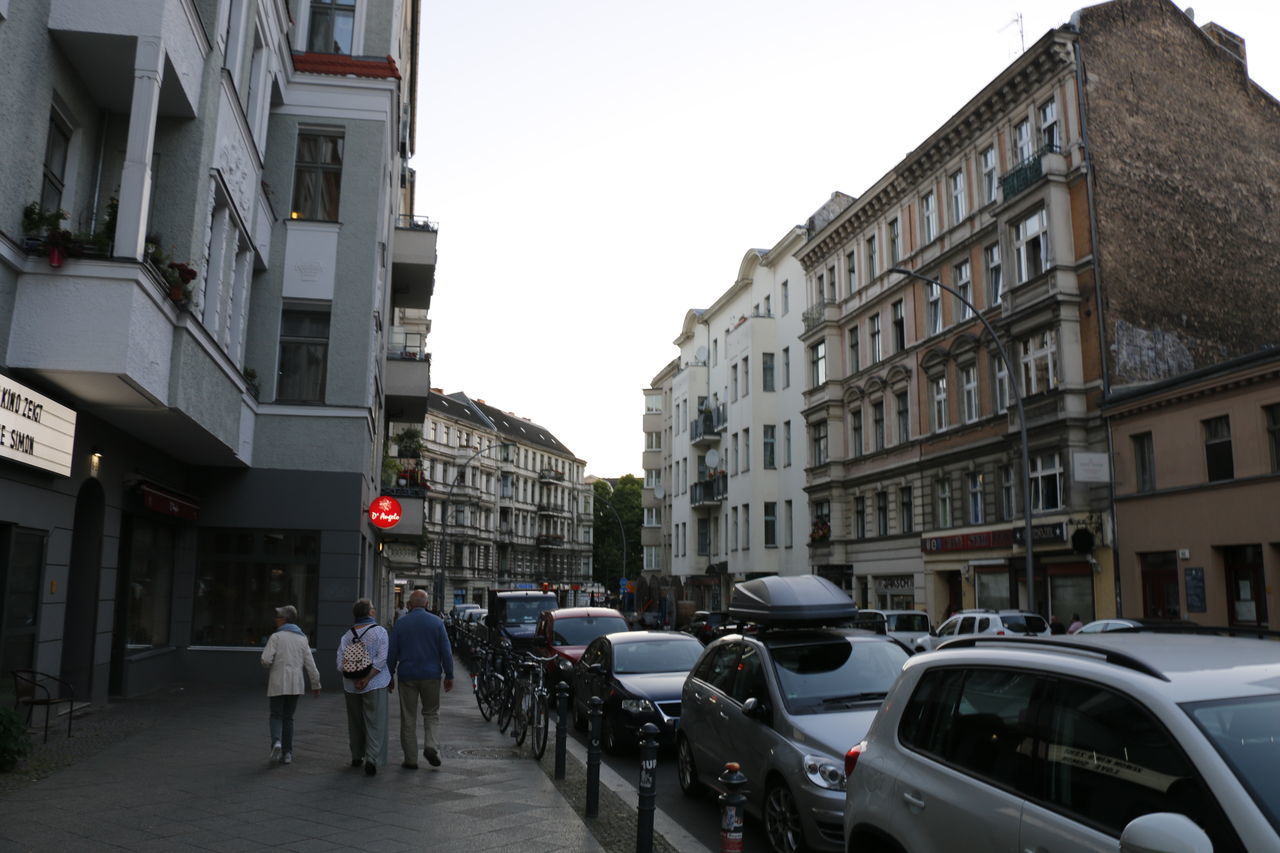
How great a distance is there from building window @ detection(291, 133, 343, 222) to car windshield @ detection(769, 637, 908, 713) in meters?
15.8

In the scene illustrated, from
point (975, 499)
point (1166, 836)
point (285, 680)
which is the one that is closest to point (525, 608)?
point (975, 499)

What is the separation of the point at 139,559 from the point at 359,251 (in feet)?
24.5

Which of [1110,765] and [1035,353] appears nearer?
[1110,765]

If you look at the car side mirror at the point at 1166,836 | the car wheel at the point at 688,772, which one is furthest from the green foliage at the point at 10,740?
the car side mirror at the point at 1166,836

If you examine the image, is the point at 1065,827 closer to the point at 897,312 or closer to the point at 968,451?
the point at 968,451

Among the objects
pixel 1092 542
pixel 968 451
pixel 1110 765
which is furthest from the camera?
pixel 968 451

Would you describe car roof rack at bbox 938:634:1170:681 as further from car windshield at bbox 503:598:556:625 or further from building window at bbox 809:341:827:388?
building window at bbox 809:341:827:388

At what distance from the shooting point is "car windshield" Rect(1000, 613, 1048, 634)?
22938mm

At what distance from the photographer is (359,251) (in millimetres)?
20953

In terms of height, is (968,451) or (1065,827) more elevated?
(968,451)

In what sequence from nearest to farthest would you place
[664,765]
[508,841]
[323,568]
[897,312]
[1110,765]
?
[1110,765] < [508,841] < [664,765] < [323,568] < [897,312]

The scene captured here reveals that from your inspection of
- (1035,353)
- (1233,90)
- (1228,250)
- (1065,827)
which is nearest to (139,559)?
(1065,827)

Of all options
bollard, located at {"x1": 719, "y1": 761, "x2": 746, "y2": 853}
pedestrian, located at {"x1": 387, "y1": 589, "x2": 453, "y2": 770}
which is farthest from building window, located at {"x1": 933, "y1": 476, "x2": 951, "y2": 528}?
bollard, located at {"x1": 719, "y1": 761, "x2": 746, "y2": 853}

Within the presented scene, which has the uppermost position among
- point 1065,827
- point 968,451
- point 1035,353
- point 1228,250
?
point 1228,250
